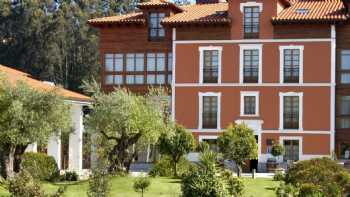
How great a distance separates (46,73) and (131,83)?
18356 millimetres

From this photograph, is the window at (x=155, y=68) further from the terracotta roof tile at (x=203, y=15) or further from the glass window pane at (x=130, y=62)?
the terracotta roof tile at (x=203, y=15)

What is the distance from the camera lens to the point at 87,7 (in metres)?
68.1

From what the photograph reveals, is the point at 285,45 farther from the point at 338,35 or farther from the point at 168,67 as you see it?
the point at 168,67

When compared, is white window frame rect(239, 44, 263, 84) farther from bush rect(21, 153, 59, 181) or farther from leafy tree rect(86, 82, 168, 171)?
bush rect(21, 153, 59, 181)

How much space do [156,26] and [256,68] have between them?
6.83 meters

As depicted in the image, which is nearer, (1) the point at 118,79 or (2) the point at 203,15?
(2) the point at 203,15

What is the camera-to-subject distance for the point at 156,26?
157 feet

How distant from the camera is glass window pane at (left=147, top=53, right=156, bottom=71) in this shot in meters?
47.7

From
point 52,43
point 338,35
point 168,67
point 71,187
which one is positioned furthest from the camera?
point 52,43

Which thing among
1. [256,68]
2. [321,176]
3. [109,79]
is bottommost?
[321,176]

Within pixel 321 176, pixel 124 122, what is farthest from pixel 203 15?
pixel 321 176

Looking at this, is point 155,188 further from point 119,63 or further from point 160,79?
point 119,63

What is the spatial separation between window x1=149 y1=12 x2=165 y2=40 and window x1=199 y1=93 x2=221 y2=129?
4.67m

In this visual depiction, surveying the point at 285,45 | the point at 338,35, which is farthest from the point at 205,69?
the point at 338,35
